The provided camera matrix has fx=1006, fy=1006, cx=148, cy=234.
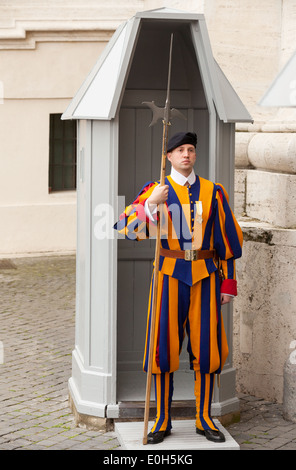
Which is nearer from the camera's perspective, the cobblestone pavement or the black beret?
the black beret

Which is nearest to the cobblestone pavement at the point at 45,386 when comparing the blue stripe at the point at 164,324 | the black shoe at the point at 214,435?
the black shoe at the point at 214,435

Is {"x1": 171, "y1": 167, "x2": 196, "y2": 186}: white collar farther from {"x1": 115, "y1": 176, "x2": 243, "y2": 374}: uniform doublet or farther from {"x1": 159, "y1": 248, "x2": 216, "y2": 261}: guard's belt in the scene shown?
{"x1": 159, "y1": 248, "x2": 216, "y2": 261}: guard's belt

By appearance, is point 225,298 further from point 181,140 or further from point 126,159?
point 126,159

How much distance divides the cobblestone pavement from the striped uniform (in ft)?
2.11

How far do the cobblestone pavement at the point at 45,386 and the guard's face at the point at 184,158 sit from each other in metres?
1.63

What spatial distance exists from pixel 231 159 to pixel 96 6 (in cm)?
746

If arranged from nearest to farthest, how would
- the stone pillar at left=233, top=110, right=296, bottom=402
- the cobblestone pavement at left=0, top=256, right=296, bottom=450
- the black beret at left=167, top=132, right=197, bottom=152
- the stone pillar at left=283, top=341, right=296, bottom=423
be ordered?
the black beret at left=167, top=132, right=197, bottom=152
the cobblestone pavement at left=0, top=256, right=296, bottom=450
the stone pillar at left=283, top=341, right=296, bottom=423
the stone pillar at left=233, top=110, right=296, bottom=402

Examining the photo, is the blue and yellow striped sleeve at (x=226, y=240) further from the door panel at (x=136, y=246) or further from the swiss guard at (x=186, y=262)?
the door panel at (x=136, y=246)

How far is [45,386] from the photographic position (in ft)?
23.4

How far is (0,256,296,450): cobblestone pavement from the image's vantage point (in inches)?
233

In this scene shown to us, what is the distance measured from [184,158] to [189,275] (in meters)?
0.65

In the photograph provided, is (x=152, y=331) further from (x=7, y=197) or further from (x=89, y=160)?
(x=7, y=197)

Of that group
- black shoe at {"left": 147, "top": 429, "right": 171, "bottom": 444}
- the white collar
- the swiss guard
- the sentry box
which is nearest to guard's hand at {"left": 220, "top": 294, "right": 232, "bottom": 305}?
the swiss guard

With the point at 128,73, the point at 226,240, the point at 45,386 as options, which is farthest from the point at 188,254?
the point at 45,386
